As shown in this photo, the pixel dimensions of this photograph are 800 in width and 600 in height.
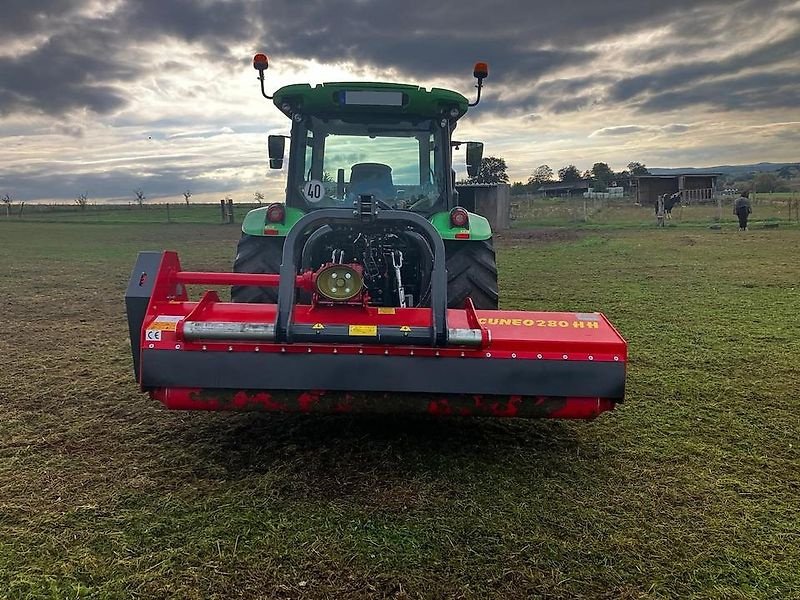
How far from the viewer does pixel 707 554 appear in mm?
2754

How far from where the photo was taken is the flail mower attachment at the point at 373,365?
11.0 feet

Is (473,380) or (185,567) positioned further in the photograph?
(473,380)

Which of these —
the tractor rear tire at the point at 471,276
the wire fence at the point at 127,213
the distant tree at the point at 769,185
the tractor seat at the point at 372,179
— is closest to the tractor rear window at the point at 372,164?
the tractor seat at the point at 372,179

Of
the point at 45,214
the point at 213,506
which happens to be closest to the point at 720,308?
the point at 213,506

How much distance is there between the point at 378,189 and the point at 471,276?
1172mm

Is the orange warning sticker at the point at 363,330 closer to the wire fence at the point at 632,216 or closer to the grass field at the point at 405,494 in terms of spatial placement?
the grass field at the point at 405,494

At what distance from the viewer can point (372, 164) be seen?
214 inches

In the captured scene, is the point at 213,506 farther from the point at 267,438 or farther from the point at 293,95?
the point at 293,95

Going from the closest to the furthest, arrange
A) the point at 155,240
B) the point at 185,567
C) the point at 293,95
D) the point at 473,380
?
the point at 185,567, the point at 473,380, the point at 293,95, the point at 155,240

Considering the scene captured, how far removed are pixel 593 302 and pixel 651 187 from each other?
38.1 meters

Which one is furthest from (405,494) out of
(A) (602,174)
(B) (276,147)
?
(A) (602,174)

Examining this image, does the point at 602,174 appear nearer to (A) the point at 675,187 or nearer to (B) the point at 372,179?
(A) the point at 675,187

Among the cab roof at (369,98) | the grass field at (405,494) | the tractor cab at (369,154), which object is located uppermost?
the cab roof at (369,98)

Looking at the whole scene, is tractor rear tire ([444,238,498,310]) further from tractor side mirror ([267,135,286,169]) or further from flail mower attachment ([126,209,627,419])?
tractor side mirror ([267,135,286,169])
